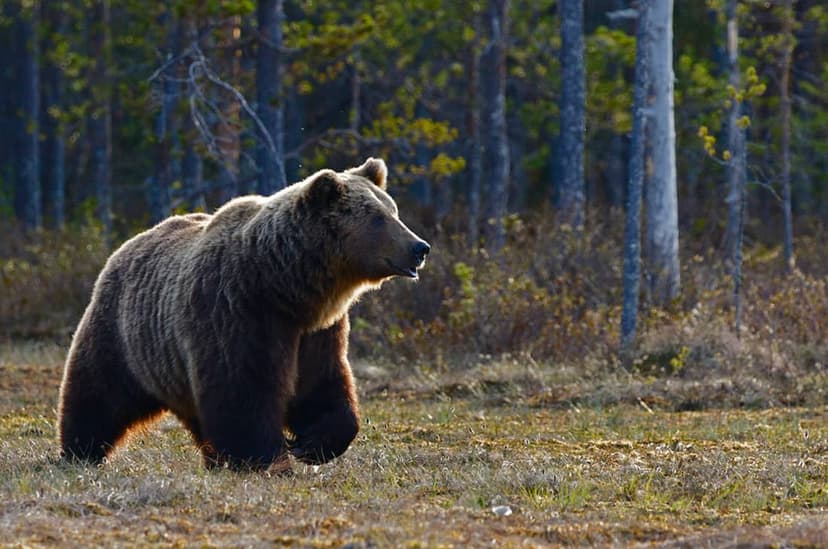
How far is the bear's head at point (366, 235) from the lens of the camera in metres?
7.68

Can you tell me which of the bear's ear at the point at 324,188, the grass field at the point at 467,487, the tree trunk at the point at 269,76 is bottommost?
the grass field at the point at 467,487

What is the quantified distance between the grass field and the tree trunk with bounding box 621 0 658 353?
8.03 feet

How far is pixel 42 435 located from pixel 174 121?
16.3 metres

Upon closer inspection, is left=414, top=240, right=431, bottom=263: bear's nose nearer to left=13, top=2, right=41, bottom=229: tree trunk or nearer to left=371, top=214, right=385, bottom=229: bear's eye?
left=371, top=214, right=385, bottom=229: bear's eye

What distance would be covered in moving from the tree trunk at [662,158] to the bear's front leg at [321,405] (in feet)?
27.1

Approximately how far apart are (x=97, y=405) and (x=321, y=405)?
4.94 ft

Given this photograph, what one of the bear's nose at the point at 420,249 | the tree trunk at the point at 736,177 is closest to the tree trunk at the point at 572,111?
the tree trunk at the point at 736,177

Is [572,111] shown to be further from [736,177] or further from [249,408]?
[249,408]

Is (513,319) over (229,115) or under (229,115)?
under

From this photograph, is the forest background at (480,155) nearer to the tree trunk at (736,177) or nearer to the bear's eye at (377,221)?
the tree trunk at (736,177)

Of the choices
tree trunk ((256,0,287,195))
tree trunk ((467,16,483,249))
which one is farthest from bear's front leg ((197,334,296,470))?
tree trunk ((467,16,483,249))

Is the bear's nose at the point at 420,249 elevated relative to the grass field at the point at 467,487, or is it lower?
elevated

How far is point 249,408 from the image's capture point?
732cm

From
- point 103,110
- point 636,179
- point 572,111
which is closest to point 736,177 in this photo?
point 636,179
